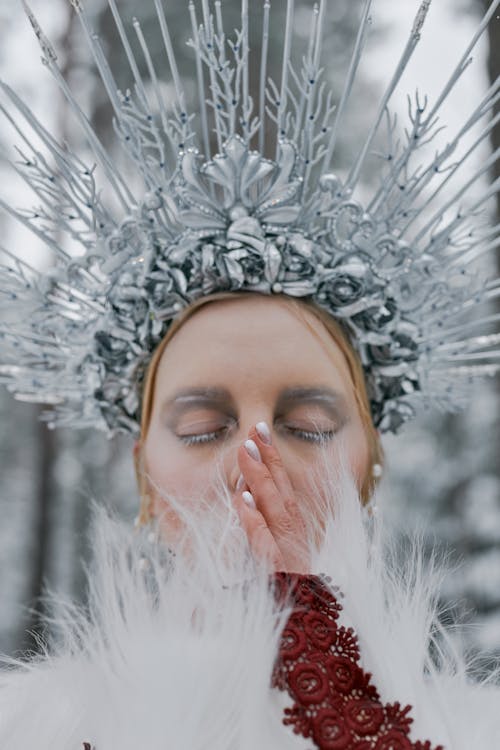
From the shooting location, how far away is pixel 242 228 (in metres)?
1.27

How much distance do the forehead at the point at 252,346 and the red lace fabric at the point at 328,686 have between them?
17.9 inches

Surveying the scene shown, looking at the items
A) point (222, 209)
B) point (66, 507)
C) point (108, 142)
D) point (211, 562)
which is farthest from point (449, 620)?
point (66, 507)

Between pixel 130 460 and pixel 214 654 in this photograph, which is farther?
pixel 130 460

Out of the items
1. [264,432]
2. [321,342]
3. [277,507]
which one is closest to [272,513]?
[277,507]

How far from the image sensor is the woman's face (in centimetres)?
118

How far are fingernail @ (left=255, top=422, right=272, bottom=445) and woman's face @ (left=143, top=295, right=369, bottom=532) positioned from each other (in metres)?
0.05

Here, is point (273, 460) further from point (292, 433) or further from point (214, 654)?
point (214, 654)

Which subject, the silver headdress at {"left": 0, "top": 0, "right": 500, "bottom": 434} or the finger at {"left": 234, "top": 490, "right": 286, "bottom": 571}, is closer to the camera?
the finger at {"left": 234, "top": 490, "right": 286, "bottom": 571}

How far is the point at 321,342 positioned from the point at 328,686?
64cm

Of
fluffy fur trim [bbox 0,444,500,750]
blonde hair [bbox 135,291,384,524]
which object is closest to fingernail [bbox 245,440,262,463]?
fluffy fur trim [bbox 0,444,500,750]

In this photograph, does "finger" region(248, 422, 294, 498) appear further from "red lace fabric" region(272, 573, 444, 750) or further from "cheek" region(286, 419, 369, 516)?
"red lace fabric" region(272, 573, 444, 750)

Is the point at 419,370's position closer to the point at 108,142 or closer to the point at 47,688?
the point at 47,688

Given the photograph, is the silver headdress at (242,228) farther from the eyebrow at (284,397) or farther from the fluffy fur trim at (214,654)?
the fluffy fur trim at (214,654)

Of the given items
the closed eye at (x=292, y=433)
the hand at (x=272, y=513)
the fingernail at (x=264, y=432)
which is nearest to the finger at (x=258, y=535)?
the hand at (x=272, y=513)
